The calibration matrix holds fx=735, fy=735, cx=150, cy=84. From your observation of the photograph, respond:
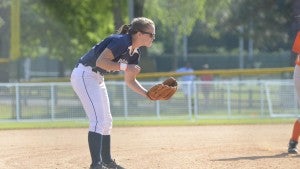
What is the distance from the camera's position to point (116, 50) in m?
7.01

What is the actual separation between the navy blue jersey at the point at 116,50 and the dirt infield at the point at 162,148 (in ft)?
4.82

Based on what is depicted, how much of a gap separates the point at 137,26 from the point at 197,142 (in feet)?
15.1

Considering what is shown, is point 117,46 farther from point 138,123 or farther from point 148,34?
point 138,123

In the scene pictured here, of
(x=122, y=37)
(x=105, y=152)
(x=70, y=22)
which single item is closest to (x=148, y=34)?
(x=122, y=37)

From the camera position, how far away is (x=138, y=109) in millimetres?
17531

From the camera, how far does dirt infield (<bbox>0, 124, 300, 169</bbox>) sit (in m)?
8.48

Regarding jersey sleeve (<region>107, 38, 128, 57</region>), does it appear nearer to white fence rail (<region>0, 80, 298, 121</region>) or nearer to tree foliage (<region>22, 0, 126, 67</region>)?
white fence rail (<region>0, 80, 298, 121</region>)

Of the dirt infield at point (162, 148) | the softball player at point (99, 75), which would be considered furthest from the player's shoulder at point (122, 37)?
the dirt infield at point (162, 148)

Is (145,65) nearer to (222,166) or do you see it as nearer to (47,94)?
(47,94)

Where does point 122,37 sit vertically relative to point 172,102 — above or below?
above

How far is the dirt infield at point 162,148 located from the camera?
8477 mm

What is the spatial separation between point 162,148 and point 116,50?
3.64 m

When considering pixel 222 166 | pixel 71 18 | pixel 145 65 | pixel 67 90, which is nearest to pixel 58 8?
pixel 71 18

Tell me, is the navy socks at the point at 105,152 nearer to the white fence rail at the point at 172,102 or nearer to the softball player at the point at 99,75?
the softball player at the point at 99,75
